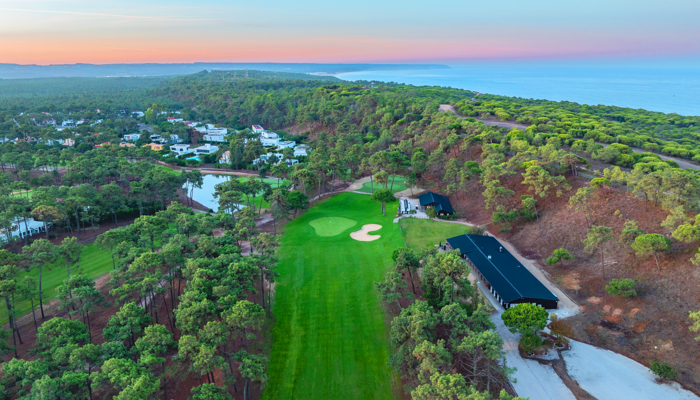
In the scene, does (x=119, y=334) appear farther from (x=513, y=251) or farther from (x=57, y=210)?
(x=513, y=251)

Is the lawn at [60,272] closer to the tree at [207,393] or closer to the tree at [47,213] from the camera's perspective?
the tree at [47,213]

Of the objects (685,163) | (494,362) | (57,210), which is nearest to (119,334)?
(494,362)

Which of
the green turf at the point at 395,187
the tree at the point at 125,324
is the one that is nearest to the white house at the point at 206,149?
the green turf at the point at 395,187

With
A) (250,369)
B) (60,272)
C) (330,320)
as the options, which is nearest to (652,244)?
(330,320)

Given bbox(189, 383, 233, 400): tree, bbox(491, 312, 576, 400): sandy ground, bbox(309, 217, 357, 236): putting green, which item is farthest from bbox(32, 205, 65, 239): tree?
bbox(491, 312, 576, 400): sandy ground

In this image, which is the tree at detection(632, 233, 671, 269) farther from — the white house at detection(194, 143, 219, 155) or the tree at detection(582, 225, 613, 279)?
the white house at detection(194, 143, 219, 155)
